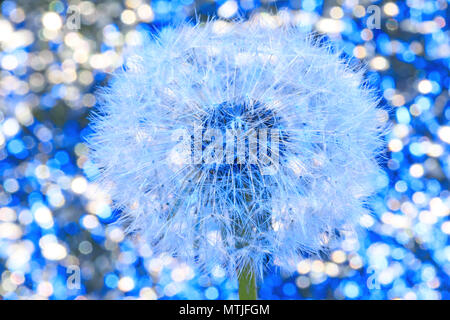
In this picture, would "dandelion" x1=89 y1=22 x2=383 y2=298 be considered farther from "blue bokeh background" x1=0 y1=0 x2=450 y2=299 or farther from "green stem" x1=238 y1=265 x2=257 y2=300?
"blue bokeh background" x1=0 y1=0 x2=450 y2=299

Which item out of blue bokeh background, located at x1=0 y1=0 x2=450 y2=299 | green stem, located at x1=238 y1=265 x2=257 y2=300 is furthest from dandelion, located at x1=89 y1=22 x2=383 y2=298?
blue bokeh background, located at x1=0 y1=0 x2=450 y2=299

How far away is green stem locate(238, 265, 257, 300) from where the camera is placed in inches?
28.4

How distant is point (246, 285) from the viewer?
0.73 m

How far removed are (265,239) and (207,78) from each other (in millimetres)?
295

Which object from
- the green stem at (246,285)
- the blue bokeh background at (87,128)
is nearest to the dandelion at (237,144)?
the green stem at (246,285)

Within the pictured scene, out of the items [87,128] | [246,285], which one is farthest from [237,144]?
[87,128]

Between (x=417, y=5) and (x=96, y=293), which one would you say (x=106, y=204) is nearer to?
(x=96, y=293)

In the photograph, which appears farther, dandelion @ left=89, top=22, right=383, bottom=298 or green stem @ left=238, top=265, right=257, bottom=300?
green stem @ left=238, top=265, right=257, bottom=300

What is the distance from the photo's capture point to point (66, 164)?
3.52ft

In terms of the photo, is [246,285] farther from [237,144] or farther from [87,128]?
[87,128]

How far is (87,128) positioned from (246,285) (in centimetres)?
64

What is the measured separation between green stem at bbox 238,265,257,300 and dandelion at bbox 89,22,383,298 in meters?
0.02

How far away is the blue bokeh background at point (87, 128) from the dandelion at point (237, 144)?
42 centimetres
